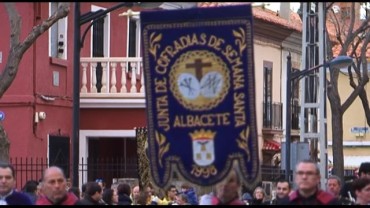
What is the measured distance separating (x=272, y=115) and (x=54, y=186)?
30.6 metres

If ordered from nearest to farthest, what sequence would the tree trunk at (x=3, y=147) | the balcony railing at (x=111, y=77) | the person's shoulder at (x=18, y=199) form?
the person's shoulder at (x=18, y=199) → the tree trunk at (x=3, y=147) → the balcony railing at (x=111, y=77)

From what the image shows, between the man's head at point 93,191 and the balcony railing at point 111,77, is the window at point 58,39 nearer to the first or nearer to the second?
the balcony railing at point 111,77

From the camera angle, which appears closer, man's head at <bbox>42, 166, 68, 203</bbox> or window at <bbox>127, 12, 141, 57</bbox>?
man's head at <bbox>42, 166, 68, 203</bbox>

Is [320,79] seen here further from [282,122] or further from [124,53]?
[282,122]

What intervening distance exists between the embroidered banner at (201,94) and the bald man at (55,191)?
0.83m

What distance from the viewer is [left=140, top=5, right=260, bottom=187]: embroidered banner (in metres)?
11.6

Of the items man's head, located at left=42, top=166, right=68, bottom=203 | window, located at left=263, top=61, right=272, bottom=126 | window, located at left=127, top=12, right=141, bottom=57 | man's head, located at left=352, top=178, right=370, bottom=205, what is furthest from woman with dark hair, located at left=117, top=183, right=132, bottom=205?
window, located at left=263, top=61, right=272, bottom=126

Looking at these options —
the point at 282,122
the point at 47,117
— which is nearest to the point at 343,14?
the point at 282,122

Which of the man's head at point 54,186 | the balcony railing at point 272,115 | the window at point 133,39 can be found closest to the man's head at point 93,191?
the man's head at point 54,186

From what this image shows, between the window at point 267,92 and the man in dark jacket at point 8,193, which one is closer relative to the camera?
the man in dark jacket at point 8,193

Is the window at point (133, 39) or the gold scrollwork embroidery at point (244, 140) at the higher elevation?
the window at point (133, 39)

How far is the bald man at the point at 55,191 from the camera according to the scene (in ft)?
39.6

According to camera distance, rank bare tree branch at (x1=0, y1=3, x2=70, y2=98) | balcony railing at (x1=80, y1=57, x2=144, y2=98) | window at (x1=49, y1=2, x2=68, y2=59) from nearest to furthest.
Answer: bare tree branch at (x1=0, y1=3, x2=70, y2=98) → window at (x1=49, y1=2, x2=68, y2=59) → balcony railing at (x1=80, y1=57, x2=144, y2=98)

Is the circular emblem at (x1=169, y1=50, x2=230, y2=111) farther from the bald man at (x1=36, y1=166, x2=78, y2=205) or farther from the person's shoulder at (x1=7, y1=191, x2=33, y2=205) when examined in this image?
the person's shoulder at (x1=7, y1=191, x2=33, y2=205)
